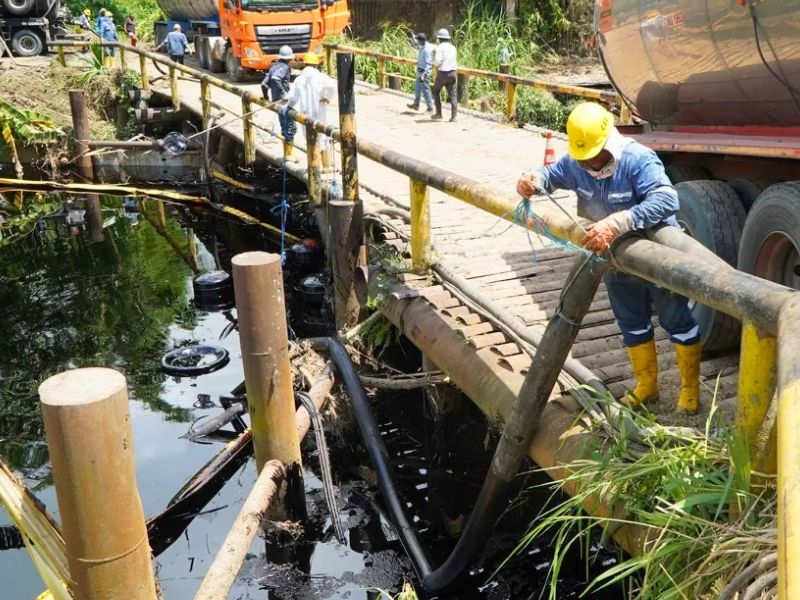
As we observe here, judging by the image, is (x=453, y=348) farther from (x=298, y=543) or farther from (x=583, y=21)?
(x=583, y=21)

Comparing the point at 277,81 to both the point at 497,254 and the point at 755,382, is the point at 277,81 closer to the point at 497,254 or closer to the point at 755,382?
the point at 497,254

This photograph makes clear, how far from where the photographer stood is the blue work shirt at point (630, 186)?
11.9ft

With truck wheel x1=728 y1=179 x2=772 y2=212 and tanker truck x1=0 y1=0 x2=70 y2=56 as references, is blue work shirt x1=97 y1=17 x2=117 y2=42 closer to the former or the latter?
tanker truck x1=0 y1=0 x2=70 y2=56

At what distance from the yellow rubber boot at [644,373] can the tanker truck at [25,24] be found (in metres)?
23.1

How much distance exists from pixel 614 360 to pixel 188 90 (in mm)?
15521

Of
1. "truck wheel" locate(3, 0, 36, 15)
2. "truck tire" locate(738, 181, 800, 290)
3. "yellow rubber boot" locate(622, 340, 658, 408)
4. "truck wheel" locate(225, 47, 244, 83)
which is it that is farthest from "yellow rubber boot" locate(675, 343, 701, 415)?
"truck wheel" locate(3, 0, 36, 15)

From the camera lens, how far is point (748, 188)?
511 centimetres

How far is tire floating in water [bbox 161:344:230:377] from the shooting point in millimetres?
8516

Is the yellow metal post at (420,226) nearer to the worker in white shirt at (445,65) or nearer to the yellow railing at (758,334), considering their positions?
the yellow railing at (758,334)

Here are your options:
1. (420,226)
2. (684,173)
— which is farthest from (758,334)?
(420,226)

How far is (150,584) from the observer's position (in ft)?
11.0

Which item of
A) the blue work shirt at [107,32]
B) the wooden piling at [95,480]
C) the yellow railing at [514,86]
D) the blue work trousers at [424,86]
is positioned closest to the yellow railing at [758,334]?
the wooden piling at [95,480]

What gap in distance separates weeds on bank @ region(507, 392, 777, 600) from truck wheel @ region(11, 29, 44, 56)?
77.5ft

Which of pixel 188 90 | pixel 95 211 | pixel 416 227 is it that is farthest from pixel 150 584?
pixel 188 90
